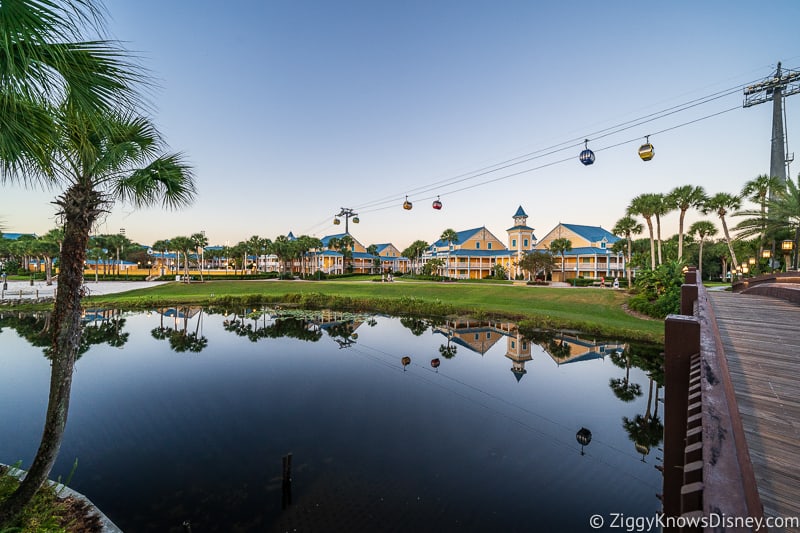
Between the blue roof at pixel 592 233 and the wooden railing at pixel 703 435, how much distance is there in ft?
181

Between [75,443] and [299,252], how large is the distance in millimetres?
61923

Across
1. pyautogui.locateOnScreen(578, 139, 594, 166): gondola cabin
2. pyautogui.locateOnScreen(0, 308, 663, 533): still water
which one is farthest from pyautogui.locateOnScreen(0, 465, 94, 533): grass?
pyautogui.locateOnScreen(578, 139, 594, 166): gondola cabin

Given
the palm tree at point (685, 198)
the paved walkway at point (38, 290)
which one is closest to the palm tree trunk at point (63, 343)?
the paved walkway at point (38, 290)

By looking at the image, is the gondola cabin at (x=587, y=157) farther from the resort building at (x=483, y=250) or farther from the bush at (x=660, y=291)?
the resort building at (x=483, y=250)

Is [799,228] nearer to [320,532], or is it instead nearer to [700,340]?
Answer: [700,340]

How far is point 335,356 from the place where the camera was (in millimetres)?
15367

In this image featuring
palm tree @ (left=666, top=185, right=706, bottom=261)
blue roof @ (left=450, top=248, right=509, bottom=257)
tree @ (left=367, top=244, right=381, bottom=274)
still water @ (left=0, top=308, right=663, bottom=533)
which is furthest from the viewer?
tree @ (left=367, top=244, right=381, bottom=274)

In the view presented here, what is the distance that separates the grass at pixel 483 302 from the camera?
20.4 m

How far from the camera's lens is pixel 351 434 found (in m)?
8.12

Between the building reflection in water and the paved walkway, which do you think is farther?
the paved walkway

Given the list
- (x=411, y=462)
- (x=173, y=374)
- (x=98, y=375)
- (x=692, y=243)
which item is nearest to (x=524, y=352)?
(x=411, y=462)

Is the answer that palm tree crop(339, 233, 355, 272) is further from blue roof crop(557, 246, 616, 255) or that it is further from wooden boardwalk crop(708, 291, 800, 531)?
wooden boardwalk crop(708, 291, 800, 531)

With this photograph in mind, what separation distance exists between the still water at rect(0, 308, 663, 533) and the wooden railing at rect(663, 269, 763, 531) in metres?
2.92

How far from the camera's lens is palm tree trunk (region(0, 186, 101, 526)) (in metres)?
3.88
